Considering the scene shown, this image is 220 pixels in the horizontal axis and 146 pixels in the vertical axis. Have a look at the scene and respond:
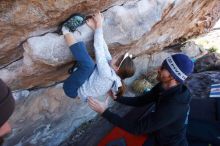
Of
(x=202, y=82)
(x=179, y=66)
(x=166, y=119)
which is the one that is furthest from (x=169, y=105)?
(x=202, y=82)

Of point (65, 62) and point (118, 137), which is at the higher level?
point (65, 62)

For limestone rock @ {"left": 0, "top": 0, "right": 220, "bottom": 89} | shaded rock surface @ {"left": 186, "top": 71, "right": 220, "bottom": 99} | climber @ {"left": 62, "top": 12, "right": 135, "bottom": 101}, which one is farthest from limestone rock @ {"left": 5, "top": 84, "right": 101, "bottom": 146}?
shaded rock surface @ {"left": 186, "top": 71, "right": 220, "bottom": 99}

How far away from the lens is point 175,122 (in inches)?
159

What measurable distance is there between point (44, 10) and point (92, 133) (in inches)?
129

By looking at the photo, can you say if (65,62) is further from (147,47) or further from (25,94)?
(147,47)

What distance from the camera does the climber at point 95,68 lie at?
395 cm

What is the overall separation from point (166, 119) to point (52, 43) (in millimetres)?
1536

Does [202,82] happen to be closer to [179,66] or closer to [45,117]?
[45,117]

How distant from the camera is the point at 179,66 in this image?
3.83 meters

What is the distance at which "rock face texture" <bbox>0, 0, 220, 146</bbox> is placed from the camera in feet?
12.0

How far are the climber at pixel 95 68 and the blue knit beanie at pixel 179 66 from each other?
17.0 inches

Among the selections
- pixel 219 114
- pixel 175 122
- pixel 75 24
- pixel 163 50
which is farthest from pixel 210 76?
pixel 75 24

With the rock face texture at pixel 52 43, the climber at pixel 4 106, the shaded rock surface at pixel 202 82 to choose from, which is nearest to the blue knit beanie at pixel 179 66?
the rock face texture at pixel 52 43

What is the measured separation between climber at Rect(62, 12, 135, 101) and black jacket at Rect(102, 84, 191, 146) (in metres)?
0.34
